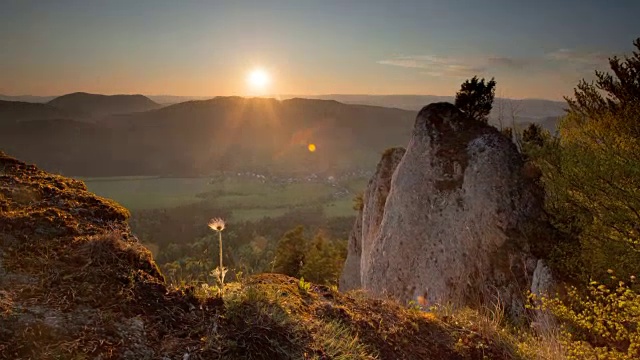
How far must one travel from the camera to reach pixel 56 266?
404 centimetres

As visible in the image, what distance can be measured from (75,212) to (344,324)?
354 cm

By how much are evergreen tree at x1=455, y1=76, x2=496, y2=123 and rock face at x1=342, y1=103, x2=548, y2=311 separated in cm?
137

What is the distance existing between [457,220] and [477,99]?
737 cm

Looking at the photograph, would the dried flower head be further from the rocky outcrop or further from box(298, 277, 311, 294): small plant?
the rocky outcrop

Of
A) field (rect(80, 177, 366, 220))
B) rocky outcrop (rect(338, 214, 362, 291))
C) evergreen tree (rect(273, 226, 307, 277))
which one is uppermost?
rocky outcrop (rect(338, 214, 362, 291))

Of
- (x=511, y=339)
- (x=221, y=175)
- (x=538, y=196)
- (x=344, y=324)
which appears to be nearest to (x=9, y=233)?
(x=344, y=324)

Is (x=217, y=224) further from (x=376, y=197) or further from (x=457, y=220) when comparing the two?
(x=376, y=197)

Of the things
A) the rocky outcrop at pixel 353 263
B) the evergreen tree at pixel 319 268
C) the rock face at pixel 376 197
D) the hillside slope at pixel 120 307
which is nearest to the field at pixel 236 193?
the evergreen tree at pixel 319 268

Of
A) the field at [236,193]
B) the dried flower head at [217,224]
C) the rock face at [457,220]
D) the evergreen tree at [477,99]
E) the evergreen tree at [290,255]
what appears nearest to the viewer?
the dried flower head at [217,224]

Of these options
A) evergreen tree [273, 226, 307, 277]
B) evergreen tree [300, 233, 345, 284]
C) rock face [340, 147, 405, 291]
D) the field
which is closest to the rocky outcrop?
rock face [340, 147, 405, 291]

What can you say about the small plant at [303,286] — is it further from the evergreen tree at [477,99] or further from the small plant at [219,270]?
the evergreen tree at [477,99]

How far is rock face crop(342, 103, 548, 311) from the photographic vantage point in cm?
1370

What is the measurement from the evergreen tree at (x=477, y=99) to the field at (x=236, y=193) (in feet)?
383

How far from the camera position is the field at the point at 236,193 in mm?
145000
